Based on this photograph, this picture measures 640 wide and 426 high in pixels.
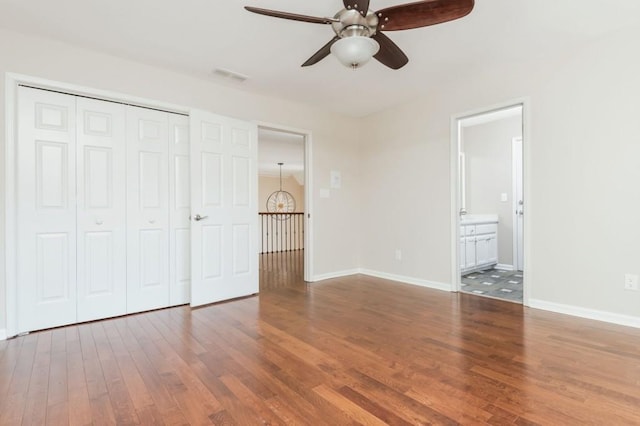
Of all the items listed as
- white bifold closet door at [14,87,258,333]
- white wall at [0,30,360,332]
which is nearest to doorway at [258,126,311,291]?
white wall at [0,30,360,332]

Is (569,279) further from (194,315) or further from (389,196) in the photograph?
(194,315)

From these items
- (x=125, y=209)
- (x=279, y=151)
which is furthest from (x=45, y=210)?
(x=279, y=151)

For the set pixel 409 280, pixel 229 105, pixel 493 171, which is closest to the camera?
pixel 229 105

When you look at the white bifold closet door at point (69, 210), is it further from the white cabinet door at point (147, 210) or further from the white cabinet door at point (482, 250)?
the white cabinet door at point (482, 250)

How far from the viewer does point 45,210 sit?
9.17ft

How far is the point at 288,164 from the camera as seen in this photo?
9734 mm

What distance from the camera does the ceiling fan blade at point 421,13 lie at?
1830 mm

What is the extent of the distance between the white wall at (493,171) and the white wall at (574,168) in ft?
6.68

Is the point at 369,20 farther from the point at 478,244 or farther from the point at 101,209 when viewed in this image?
the point at 478,244

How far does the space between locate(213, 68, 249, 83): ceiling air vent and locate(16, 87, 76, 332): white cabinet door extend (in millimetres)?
1327

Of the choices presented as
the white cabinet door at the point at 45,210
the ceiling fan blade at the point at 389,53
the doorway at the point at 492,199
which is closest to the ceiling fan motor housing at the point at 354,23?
the ceiling fan blade at the point at 389,53

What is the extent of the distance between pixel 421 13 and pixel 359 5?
0.37 m

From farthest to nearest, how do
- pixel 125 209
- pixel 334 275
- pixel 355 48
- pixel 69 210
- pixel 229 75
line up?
pixel 334 275 → pixel 229 75 → pixel 125 209 → pixel 69 210 → pixel 355 48

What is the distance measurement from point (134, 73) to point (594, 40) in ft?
13.9
